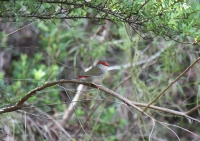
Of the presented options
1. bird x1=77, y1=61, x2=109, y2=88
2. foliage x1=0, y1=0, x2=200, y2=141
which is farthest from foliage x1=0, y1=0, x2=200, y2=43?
bird x1=77, y1=61, x2=109, y2=88

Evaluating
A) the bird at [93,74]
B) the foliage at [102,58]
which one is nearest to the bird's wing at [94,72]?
the bird at [93,74]

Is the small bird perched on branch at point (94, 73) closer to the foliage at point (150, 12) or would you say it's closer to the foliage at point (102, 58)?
the foliage at point (102, 58)

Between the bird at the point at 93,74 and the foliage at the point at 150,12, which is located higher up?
the foliage at the point at 150,12

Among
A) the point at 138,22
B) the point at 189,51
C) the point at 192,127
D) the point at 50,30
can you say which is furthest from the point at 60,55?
the point at 138,22

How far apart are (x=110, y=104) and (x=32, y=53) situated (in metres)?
1.45

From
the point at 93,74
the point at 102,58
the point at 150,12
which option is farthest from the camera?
the point at 102,58

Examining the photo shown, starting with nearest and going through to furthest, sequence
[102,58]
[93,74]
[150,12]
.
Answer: [150,12] → [93,74] → [102,58]

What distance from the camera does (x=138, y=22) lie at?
227 cm

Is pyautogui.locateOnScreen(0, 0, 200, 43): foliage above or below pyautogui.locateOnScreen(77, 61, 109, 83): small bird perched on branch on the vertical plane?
above

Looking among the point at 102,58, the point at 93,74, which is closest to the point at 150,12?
the point at 93,74

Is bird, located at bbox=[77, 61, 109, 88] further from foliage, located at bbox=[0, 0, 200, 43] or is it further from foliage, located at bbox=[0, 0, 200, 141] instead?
foliage, located at bbox=[0, 0, 200, 43]

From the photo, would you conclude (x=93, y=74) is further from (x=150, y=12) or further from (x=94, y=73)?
(x=150, y=12)

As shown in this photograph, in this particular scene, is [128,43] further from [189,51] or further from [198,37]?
[198,37]

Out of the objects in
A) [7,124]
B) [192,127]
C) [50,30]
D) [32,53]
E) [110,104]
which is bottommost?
Result: [192,127]
